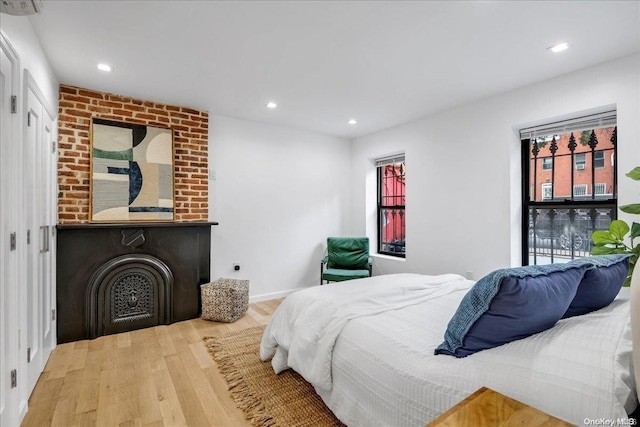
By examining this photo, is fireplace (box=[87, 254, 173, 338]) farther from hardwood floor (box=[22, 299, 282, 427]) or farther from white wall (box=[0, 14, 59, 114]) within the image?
white wall (box=[0, 14, 59, 114])

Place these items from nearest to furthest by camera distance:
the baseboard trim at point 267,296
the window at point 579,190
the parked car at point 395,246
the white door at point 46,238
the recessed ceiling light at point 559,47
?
the recessed ceiling light at point 559,47, the white door at point 46,238, the window at point 579,190, the baseboard trim at point 267,296, the parked car at point 395,246

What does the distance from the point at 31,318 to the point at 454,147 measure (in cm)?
411

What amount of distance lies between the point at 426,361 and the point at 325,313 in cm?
73

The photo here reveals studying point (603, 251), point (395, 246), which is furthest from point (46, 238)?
point (603, 251)

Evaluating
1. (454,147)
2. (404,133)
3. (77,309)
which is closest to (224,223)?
(77,309)

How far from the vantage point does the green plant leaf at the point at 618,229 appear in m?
2.06

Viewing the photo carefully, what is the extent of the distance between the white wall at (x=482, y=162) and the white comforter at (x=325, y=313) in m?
0.87

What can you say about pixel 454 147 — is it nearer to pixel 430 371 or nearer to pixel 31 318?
pixel 430 371

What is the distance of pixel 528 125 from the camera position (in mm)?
3002

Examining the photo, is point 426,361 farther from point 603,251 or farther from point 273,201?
point 273,201

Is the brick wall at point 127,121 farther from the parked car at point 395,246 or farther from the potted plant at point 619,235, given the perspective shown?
the potted plant at point 619,235

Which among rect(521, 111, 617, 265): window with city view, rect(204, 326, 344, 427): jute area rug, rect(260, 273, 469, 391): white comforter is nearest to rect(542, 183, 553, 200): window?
rect(521, 111, 617, 265): window with city view

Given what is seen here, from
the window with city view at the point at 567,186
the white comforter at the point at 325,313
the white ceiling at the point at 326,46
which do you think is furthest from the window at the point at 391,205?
the white comforter at the point at 325,313

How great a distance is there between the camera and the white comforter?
5.86 ft
